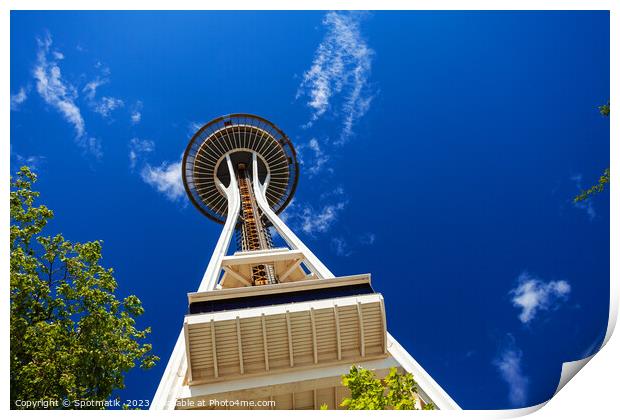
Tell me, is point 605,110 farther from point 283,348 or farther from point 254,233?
point 254,233

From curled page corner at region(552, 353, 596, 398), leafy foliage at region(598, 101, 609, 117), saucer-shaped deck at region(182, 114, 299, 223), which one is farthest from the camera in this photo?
saucer-shaped deck at region(182, 114, 299, 223)

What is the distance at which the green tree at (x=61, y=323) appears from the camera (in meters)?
7.16

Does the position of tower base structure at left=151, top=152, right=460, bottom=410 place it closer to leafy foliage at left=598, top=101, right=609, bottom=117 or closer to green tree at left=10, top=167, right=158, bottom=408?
green tree at left=10, top=167, right=158, bottom=408

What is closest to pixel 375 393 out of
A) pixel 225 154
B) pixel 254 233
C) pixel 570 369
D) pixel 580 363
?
pixel 570 369

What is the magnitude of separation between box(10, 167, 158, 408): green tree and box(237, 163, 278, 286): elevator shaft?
475 inches

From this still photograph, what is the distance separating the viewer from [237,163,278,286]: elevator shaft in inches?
863

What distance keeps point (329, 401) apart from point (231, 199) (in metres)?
24.3

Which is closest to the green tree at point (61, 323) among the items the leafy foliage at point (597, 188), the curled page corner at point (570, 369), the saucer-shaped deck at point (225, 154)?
the curled page corner at point (570, 369)

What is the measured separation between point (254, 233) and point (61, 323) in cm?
2059

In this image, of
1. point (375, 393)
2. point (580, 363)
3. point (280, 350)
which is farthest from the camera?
point (280, 350)

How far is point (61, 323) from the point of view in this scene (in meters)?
8.19

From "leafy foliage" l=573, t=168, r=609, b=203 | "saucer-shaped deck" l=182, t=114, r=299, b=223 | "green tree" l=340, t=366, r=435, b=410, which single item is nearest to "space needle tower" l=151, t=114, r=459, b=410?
"green tree" l=340, t=366, r=435, b=410

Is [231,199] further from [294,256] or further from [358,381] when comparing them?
[358,381]
